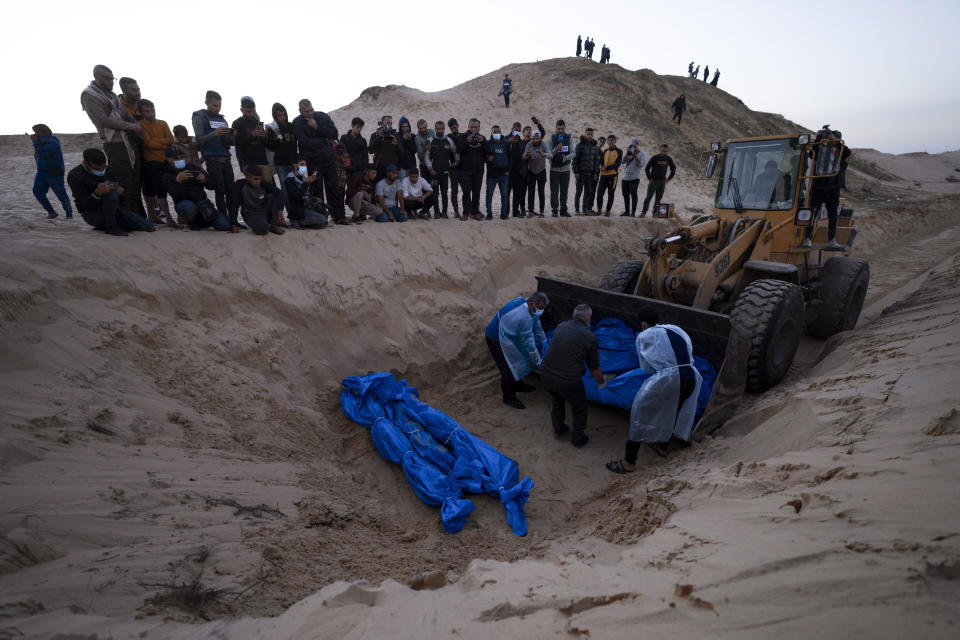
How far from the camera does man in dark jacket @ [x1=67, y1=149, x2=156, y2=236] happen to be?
5.16 m

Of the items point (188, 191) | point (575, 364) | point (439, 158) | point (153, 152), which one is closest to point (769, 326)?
point (575, 364)

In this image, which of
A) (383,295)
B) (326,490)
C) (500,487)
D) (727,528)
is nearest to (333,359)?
(383,295)

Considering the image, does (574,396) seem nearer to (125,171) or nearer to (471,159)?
(471,159)

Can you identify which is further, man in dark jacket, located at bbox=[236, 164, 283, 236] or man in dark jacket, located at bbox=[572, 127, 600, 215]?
man in dark jacket, located at bbox=[572, 127, 600, 215]

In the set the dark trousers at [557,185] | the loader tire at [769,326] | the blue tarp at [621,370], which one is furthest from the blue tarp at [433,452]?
the dark trousers at [557,185]

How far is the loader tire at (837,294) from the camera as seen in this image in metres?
Result: 6.48

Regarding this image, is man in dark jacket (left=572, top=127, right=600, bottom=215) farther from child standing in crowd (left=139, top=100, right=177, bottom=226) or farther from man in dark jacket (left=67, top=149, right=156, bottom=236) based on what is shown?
man in dark jacket (left=67, top=149, right=156, bottom=236)

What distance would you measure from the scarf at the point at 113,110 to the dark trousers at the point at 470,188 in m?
4.73

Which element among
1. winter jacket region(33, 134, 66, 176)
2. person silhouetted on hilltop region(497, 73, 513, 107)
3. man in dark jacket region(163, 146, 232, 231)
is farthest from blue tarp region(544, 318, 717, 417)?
person silhouetted on hilltop region(497, 73, 513, 107)

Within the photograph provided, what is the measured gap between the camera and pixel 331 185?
7336 mm

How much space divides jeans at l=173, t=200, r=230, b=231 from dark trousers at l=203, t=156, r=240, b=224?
0.65 ft

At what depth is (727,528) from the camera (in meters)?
2.51

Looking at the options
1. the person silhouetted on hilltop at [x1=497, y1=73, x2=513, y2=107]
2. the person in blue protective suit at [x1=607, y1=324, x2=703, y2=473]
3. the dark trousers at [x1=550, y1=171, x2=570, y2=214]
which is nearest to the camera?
the person in blue protective suit at [x1=607, y1=324, x2=703, y2=473]

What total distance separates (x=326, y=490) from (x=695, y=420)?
3455mm
